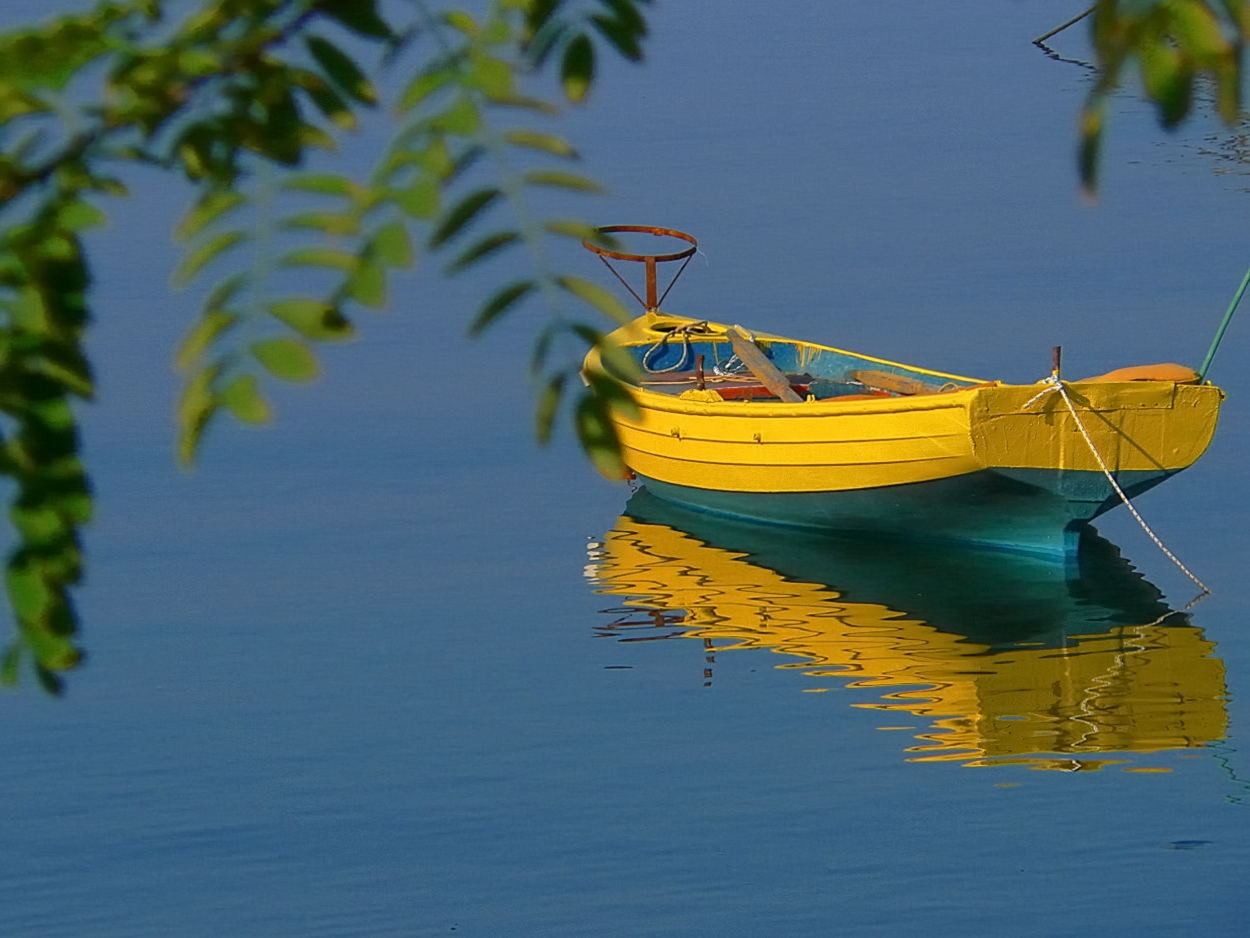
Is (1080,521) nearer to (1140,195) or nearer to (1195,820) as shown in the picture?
(1195,820)

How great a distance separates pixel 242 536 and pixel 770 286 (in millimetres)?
13679

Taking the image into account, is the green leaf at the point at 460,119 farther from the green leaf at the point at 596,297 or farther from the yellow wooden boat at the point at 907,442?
the yellow wooden boat at the point at 907,442

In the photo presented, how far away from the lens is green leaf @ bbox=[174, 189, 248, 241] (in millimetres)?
2865

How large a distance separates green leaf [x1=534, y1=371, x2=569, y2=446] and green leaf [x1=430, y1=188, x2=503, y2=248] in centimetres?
26

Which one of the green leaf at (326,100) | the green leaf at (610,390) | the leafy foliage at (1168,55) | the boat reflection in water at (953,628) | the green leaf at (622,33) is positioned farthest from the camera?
the boat reflection in water at (953,628)

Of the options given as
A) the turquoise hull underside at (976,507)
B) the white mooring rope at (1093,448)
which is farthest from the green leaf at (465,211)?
the turquoise hull underside at (976,507)

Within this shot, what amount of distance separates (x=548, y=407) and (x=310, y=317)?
14.4 inches

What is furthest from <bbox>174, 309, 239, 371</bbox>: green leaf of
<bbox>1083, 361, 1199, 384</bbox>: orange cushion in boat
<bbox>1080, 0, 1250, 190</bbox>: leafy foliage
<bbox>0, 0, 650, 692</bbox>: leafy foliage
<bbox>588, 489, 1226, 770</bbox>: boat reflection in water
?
<bbox>1083, 361, 1199, 384</bbox>: orange cushion in boat

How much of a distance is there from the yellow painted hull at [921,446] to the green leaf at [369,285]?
17.2m

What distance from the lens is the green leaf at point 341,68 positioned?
3.03 meters

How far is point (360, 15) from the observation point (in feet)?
10.0

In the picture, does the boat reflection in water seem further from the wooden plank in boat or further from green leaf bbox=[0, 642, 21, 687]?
green leaf bbox=[0, 642, 21, 687]

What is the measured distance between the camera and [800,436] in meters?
22.9

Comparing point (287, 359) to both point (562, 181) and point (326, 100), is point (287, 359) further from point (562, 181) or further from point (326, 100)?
point (326, 100)
